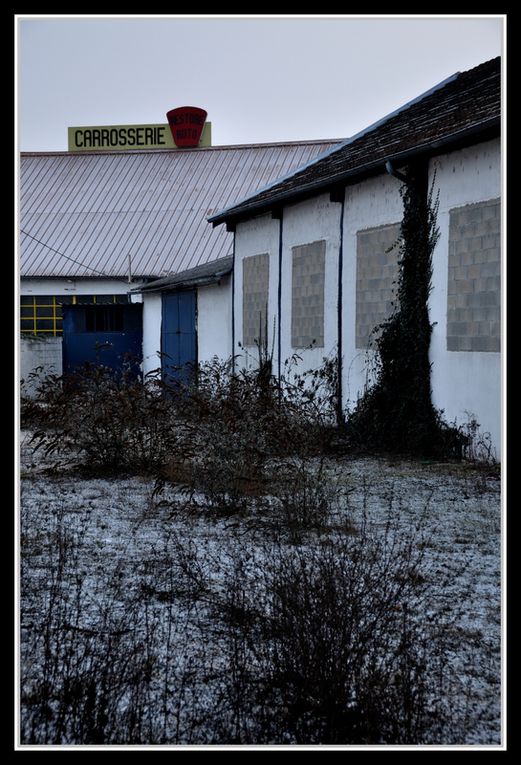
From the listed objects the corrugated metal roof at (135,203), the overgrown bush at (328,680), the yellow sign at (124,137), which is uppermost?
the yellow sign at (124,137)

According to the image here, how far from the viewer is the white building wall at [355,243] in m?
12.2

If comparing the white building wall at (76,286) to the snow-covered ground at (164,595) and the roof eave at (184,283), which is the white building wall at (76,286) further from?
the snow-covered ground at (164,595)

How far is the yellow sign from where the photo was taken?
3350cm

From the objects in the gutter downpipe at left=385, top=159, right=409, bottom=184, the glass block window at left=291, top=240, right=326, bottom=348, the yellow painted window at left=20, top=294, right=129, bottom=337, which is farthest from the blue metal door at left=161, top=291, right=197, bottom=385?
the gutter downpipe at left=385, top=159, right=409, bottom=184

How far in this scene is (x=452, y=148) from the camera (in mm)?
10695

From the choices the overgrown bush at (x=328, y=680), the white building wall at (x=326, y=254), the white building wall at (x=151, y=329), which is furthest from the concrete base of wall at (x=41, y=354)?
the overgrown bush at (x=328, y=680)

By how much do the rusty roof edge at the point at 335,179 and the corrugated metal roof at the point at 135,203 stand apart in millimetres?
9005

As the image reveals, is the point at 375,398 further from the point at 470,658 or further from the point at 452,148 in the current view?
the point at 470,658

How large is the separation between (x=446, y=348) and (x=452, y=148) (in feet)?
7.59

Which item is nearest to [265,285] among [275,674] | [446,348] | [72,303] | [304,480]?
[446,348]

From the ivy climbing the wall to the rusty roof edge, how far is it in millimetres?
472

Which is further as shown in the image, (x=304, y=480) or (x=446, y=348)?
(x=446, y=348)

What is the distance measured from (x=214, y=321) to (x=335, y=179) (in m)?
7.00
